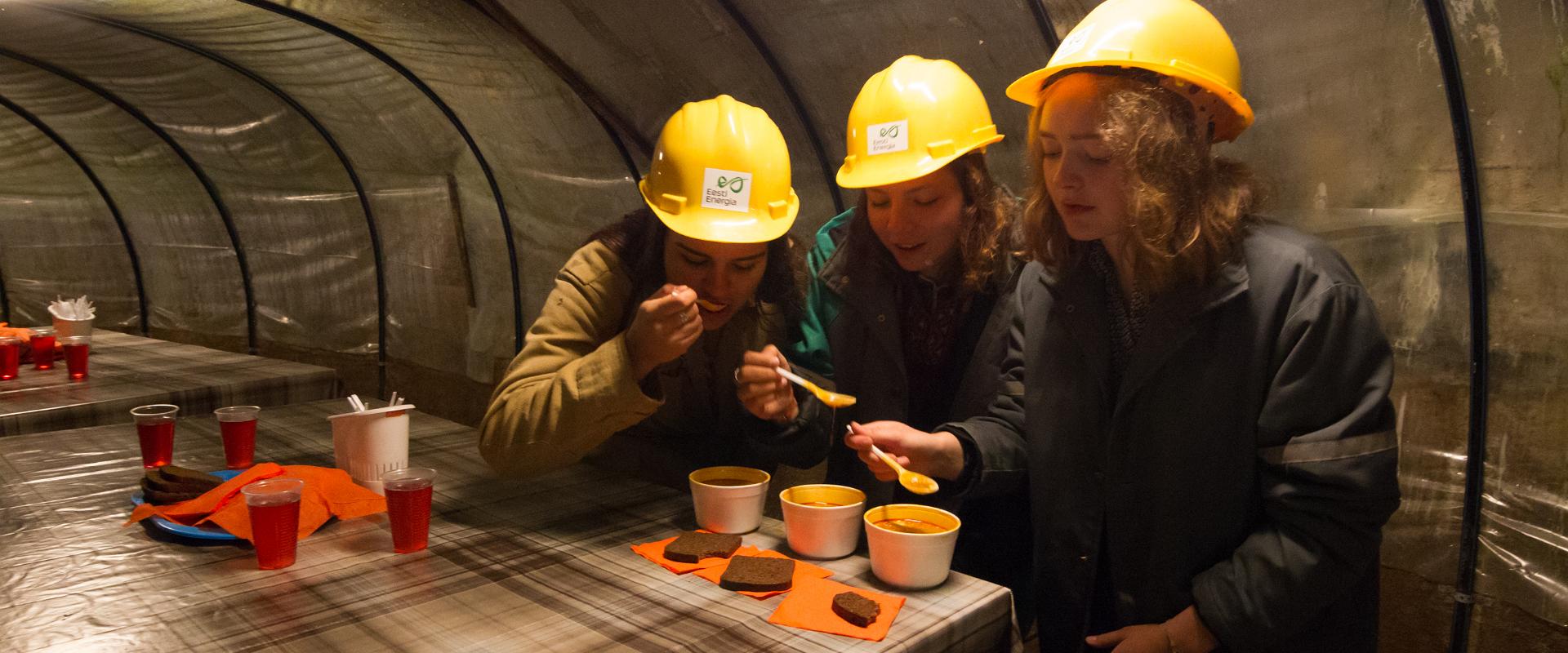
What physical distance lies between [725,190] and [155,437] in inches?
62.2

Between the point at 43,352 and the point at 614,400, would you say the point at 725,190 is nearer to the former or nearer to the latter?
the point at 614,400

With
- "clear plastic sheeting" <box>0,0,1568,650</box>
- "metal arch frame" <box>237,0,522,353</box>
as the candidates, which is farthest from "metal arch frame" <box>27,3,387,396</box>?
"metal arch frame" <box>237,0,522,353</box>

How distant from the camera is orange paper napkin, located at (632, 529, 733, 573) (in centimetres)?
172

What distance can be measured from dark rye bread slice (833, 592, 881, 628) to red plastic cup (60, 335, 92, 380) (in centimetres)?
375

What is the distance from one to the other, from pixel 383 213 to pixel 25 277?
4.95 meters

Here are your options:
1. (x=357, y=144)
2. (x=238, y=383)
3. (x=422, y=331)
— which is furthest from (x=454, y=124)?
(x=238, y=383)

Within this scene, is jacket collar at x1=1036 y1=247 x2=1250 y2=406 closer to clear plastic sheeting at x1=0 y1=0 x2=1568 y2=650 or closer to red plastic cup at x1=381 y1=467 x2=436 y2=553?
clear plastic sheeting at x1=0 y1=0 x2=1568 y2=650

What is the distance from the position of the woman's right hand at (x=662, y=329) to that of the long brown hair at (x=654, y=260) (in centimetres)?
27

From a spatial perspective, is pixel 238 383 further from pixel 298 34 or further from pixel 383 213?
pixel 383 213

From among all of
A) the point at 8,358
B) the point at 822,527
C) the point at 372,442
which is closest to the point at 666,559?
the point at 822,527

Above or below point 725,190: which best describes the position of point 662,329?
below

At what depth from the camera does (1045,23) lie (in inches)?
120

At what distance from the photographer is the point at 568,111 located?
5176mm

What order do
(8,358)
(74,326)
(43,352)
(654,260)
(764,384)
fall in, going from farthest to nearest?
1. (74,326)
2. (43,352)
3. (8,358)
4. (654,260)
5. (764,384)
